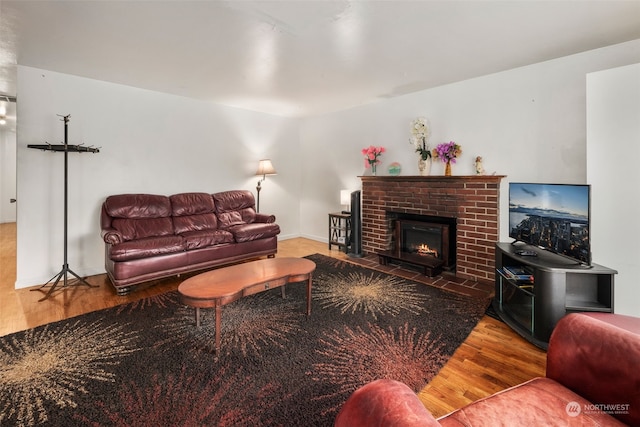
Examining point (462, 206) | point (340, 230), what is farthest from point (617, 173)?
point (340, 230)

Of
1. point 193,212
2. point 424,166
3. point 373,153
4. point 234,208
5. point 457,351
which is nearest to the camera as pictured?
point 457,351

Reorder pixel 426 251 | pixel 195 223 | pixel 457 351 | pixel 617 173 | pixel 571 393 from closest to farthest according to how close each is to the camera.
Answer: pixel 571 393, pixel 457 351, pixel 617 173, pixel 426 251, pixel 195 223

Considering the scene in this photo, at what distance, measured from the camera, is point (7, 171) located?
720 cm

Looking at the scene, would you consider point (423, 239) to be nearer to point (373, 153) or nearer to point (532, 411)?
point (373, 153)

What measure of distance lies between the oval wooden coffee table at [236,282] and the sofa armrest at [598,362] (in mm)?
1774

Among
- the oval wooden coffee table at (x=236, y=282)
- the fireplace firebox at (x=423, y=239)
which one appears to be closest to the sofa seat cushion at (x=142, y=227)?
the oval wooden coffee table at (x=236, y=282)

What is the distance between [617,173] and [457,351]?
1883 mm

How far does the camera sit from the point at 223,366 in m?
2.00

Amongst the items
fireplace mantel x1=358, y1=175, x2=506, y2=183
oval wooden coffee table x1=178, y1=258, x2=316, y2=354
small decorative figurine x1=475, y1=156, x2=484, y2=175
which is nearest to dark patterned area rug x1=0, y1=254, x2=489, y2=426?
oval wooden coffee table x1=178, y1=258, x2=316, y2=354

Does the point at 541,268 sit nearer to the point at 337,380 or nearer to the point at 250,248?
the point at 337,380

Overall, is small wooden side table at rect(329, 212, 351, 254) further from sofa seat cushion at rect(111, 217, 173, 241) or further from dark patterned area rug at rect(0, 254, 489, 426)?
sofa seat cushion at rect(111, 217, 173, 241)

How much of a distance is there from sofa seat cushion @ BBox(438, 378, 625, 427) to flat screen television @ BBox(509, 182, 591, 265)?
151 cm

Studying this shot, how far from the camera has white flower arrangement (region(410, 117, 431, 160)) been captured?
162 inches

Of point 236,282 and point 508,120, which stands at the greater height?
point 508,120
